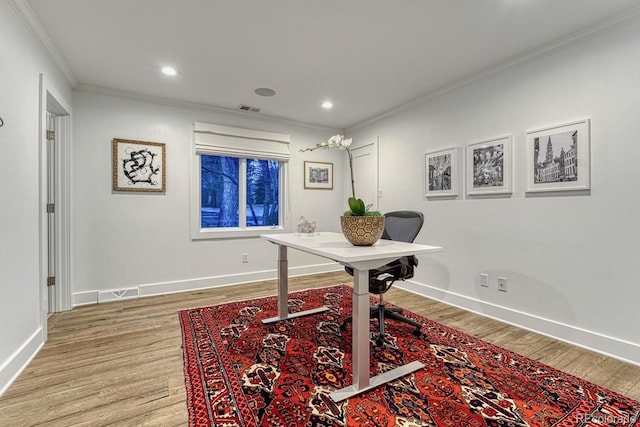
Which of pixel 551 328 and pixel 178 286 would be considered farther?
pixel 178 286

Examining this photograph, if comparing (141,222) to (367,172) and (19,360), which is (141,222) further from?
(367,172)

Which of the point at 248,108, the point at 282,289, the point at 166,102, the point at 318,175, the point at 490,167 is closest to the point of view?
the point at 282,289

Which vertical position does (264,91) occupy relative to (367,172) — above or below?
above

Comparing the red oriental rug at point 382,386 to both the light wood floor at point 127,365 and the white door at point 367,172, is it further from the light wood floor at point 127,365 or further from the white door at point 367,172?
the white door at point 367,172

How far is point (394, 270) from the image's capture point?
7.55 ft

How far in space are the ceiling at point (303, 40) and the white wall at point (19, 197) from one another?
313mm

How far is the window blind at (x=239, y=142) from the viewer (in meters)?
3.79

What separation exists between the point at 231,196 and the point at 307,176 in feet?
4.03

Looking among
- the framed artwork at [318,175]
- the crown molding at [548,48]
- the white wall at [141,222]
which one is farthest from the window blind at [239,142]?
the crown molding at [548,48]

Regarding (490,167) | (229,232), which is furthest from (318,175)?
(490,167)

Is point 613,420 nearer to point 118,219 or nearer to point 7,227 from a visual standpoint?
point 7,227

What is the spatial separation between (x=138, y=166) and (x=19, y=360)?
87.3 inches

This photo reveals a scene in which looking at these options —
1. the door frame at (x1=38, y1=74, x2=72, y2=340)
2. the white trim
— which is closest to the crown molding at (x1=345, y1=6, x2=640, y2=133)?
the white trim

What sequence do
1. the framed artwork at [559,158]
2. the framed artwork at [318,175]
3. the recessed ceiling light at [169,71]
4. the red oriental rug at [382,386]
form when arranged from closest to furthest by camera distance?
the red oriental rug at [382,386], the framed artwork at [559,158], the recessed ceiling light at [169,71], the framed artwork at [318,175]
